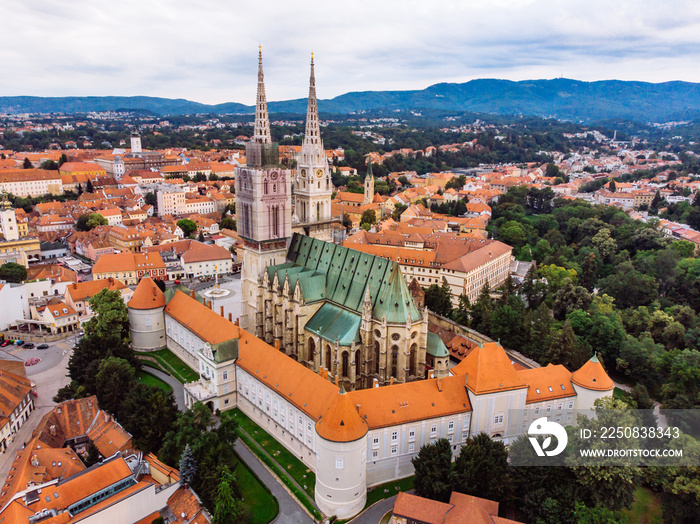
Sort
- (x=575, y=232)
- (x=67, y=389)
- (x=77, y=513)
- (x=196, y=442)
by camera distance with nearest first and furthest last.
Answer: (x=77, y=513)
(x=196, y=442)
(x=67, y=389)
(x=575, y=232)

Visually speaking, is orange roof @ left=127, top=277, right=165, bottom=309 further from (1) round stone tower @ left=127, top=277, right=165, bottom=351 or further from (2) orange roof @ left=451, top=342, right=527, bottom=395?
(2) orange roof @ left=451, top=342, right=527, bottom=395

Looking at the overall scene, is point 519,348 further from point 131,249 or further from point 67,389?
point 131,249

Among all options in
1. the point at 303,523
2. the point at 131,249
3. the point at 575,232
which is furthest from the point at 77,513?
the point at 575,232

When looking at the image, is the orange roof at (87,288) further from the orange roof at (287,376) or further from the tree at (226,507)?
the tree at (226,507)

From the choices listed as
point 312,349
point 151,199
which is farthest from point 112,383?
point 151,199

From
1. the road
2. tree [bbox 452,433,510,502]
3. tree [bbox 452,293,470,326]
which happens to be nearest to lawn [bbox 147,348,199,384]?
the road
